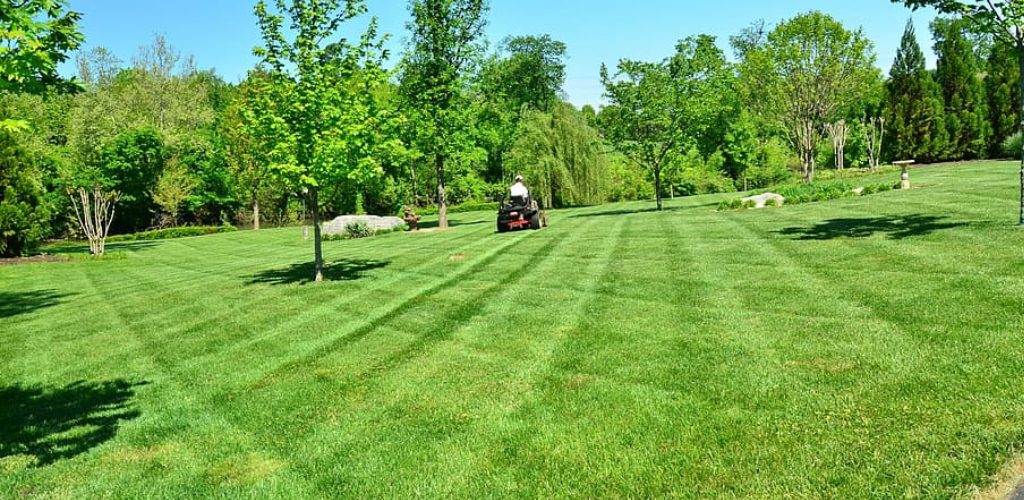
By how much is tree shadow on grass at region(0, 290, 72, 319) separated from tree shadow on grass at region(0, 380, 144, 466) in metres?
6.79

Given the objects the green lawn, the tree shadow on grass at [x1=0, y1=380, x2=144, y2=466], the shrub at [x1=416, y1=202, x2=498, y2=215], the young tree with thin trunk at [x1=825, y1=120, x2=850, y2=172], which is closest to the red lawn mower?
the green lawn

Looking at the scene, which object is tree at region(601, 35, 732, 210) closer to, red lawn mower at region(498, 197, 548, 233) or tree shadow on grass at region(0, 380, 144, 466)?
red lawn mower at region(498, 197, 548, 233)

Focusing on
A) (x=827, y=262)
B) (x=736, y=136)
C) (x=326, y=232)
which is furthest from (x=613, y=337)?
(x=736, y=136)

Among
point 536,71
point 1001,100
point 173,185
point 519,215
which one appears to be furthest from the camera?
point 536,71

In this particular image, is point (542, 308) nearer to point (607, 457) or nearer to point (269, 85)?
point (607, 457)

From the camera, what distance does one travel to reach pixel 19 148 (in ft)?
71.6

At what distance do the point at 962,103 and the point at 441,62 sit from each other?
31.3m

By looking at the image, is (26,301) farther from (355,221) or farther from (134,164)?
(134,164)

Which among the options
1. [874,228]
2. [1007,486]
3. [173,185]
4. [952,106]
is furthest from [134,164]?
[952,106]

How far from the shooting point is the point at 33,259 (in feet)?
71.9

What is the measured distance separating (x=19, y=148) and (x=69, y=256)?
4113 millimetres

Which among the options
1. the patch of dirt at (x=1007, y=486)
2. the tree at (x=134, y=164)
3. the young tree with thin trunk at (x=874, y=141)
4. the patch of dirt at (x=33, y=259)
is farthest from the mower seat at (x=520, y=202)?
the young tree with thin trunk at (x=874, y=141)

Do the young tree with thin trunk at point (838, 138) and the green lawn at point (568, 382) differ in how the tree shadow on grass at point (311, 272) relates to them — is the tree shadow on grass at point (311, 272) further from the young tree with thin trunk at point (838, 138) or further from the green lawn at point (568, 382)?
the young tree with thin trunk at point (838, 138)

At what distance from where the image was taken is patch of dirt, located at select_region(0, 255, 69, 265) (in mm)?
21038
